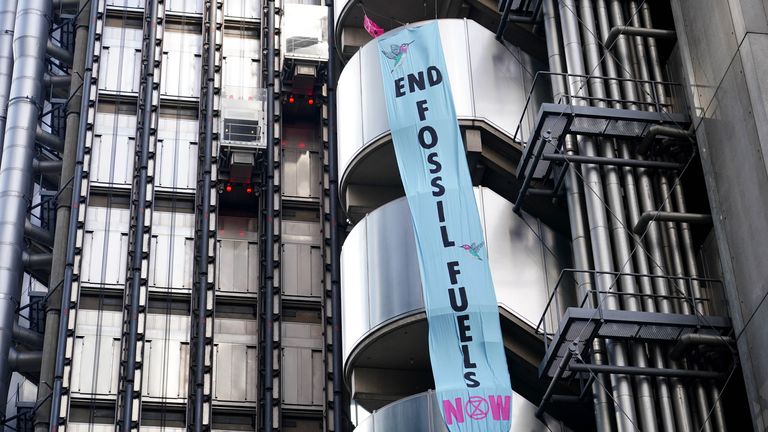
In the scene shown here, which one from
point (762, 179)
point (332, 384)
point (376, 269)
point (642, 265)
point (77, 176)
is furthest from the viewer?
point (77, 176)

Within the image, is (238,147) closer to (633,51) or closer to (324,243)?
(324,243)

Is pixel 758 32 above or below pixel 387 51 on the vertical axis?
below

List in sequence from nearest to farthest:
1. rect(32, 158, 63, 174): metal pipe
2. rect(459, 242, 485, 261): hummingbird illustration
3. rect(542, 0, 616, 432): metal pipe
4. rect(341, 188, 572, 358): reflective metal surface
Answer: rect(542, 0, 616, 432): metal pipe → rect(459, 242, 485, 261): hummingbird illustration → rect(341, 188, 572, 358): reflective metal surface → rect(32, 158, 63, 174): metal pipe

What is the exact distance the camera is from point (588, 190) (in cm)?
3522

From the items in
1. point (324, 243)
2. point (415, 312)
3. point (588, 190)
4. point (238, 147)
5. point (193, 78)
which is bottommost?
point (415, 312)

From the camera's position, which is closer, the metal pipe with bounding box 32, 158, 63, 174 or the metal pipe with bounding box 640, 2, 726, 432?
the metal pipe with bounding box 640, 2, 726, 432

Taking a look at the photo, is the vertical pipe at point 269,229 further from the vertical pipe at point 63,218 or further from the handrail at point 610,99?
the handrail at point 610,99

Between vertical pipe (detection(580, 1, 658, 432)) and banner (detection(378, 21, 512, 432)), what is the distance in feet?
9.82

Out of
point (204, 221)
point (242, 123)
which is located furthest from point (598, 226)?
point (242, 123)

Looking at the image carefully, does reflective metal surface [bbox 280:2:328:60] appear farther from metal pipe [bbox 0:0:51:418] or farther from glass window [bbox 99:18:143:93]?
metal pipe [bbox 0:0:51:418]

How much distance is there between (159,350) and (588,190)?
16879mm

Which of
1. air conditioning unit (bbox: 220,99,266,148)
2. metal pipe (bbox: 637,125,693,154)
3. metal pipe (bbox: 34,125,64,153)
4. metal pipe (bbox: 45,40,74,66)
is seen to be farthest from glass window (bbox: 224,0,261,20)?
metal pipe (bbox: 637,125,693,154)

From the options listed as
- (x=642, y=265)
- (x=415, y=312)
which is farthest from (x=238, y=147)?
(x=642, y=265)

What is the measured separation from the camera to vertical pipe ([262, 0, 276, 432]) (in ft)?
148
